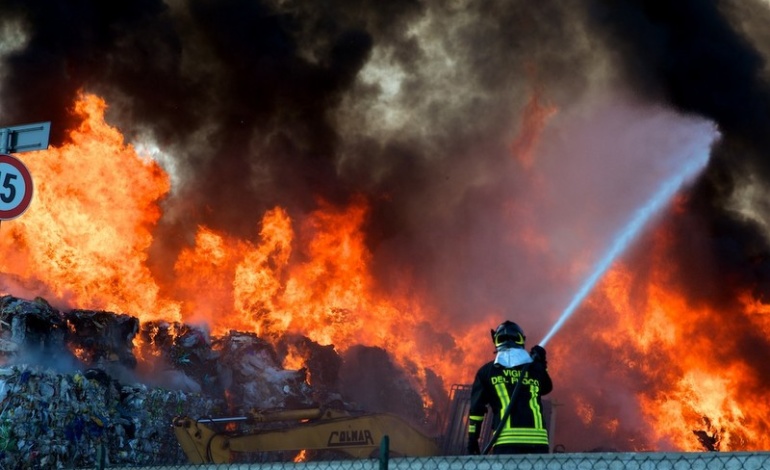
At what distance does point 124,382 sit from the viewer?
59.6ft

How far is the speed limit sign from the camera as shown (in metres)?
7.72

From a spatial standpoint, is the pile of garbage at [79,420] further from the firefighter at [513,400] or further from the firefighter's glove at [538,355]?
the firefighter's glove at [538,355]

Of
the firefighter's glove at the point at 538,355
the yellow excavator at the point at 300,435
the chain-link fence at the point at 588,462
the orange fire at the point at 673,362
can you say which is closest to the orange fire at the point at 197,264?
the orange fire at the point at 673,362

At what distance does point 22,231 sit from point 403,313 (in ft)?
39.4

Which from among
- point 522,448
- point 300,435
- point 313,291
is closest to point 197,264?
point 313,291

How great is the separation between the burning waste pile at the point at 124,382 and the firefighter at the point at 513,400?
7907 mm

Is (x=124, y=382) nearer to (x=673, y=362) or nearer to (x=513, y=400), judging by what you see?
(x=513, y=400)

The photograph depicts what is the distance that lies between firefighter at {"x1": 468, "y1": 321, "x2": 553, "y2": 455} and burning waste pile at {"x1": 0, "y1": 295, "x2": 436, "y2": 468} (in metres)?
7.91

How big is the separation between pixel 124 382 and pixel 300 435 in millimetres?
5777

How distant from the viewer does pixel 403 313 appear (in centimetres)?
2933

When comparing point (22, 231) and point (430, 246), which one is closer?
point (22, 231)

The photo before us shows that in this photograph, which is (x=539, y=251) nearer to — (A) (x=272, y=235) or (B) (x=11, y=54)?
(A) (x=272, y=235)

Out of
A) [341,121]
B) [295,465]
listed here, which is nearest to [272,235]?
[341,121]

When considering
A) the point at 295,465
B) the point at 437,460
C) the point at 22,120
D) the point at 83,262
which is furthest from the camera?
the point at 22,120
